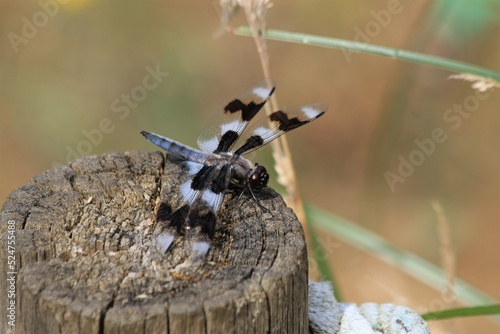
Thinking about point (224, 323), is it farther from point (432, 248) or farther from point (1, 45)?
point (1, 45)

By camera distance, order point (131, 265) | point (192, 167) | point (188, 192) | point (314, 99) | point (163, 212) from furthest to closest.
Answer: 1. point (314, 99)
2. point (192, 167)
3. point (188, 192)
4. point (163, 212)
5. point (131, 265)

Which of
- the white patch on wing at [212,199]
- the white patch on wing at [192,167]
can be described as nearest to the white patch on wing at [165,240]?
the white patch on wing at [212,199]

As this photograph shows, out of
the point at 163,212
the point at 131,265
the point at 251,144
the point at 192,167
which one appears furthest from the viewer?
the point at 251,144

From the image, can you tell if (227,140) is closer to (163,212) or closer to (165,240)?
(163,212)

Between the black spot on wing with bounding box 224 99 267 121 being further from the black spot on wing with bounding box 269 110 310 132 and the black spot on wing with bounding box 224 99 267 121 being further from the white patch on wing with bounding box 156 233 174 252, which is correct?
the white patch on wing with bounding box 156 233 174 252

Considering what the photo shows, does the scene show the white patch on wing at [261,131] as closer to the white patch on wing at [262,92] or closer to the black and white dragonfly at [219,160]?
the black and white dragonfly at [219,160]

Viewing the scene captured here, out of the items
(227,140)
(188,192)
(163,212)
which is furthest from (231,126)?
(163,212)
